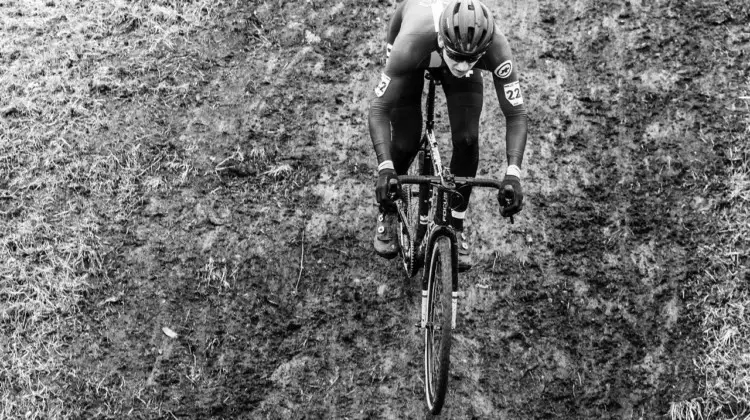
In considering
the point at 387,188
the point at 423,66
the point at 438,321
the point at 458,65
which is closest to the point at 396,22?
the point at 423,66

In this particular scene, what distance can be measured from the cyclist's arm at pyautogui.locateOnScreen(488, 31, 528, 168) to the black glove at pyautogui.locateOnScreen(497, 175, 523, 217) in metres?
0.42

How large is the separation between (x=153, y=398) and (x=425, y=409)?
7.62ft

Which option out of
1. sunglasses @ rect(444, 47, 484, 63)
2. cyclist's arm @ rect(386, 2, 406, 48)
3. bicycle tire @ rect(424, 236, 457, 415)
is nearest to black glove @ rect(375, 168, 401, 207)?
bicycle tire @ rect(424, 236, 457, 415)

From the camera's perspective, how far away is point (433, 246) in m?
4.85

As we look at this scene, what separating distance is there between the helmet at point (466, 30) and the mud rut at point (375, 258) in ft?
7.87

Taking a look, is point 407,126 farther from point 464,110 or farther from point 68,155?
point 68,155

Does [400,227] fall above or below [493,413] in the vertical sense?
above

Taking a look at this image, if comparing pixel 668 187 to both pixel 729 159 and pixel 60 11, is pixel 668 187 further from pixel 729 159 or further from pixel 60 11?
pixel 60 11

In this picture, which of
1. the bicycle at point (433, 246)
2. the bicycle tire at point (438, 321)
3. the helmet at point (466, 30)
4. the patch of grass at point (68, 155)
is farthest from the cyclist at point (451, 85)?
the patch of grass at point (68, 155)

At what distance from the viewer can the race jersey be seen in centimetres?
499

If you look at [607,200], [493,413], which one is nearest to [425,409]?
[493,413]

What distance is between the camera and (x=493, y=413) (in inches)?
215

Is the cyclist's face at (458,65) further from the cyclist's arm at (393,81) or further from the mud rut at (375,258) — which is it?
the mud rut at (375,258)

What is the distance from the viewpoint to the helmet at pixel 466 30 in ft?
14.9
